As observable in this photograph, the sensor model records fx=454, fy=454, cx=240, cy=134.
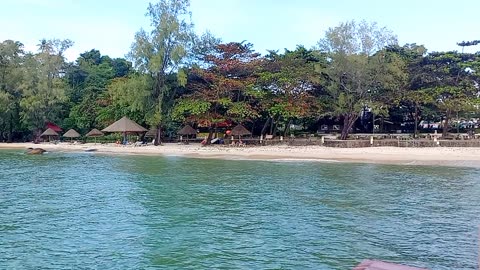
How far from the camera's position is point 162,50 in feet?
138

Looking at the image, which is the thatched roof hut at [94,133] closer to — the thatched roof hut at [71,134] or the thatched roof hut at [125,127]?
the thatched roof hut at [71,134]

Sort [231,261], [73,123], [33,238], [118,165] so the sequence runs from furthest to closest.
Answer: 1. [73,123]
2. [118,165]
3. [33,238]
4. [231,261]

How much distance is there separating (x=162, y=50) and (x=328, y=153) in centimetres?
1842

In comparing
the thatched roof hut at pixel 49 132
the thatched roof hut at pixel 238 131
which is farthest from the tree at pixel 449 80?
the thatched roof hut at pixel 49 132

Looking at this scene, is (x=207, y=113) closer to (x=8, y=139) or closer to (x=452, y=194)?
(x=452, y=194)

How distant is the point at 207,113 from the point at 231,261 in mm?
32529

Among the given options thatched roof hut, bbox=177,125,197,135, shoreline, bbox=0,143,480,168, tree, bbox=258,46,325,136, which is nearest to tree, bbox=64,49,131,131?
thatched roof hut, bbox=177,125,197,135

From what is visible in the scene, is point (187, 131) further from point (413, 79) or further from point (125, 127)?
point (413, 79)

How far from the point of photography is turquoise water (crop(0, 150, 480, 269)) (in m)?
9.12

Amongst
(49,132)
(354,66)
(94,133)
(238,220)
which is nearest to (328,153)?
(354,66)

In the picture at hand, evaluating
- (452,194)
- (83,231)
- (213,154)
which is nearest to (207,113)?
(213,154)

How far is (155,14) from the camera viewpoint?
42.8 meters

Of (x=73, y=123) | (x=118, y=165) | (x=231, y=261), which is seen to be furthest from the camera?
(x=73, y=123)

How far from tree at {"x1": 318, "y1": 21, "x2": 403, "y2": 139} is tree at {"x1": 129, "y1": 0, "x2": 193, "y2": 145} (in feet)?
42.3
